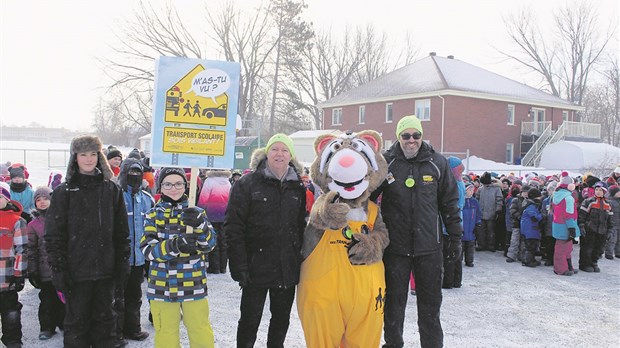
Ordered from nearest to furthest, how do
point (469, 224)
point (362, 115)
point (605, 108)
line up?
point (469, 224) → point (362, 115) → point (605, 108)

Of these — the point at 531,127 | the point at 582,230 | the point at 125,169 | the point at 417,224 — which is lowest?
the point at 582,230

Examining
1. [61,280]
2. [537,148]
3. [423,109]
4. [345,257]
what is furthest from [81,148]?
[537,148]

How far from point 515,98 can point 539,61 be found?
15.8 metres

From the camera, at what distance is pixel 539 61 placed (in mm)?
43219

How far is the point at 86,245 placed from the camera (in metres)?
3.80

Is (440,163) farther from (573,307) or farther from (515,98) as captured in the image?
(515,98)

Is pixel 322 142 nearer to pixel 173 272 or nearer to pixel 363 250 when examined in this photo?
pixel 363 250

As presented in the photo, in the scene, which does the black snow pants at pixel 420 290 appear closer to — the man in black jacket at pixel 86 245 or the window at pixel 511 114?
the man in black jacket at pixel 86 245

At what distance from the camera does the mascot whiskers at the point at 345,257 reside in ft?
11.6

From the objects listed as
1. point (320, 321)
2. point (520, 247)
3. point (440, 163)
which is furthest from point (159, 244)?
point (520, 247)

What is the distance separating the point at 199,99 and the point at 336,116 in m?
33.3

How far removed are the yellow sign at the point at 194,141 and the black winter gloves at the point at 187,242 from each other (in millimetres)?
634

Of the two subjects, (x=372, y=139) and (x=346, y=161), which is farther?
(x=372, y=139)

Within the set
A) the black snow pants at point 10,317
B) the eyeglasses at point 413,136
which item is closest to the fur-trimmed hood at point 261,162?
the eyeglasses at point 413,136
